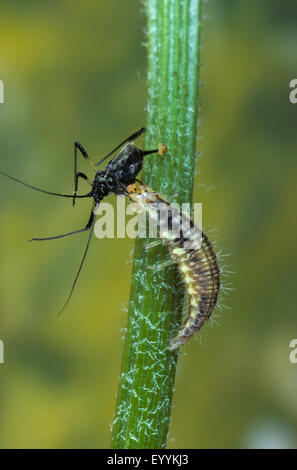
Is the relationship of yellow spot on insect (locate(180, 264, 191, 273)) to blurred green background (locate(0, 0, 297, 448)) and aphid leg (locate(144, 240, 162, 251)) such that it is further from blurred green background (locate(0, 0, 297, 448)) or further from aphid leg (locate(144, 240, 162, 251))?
blurred green background (locate(0, 0, 297, 448))

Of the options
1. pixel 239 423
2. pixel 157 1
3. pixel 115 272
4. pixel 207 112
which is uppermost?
pixel 157 1

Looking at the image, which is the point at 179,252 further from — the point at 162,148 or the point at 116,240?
the point at 116,240

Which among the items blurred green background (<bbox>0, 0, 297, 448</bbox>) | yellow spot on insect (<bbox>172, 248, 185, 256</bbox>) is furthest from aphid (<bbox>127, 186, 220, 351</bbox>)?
blurred green background (<bbox>0, 0, 297, 448</bbox>)
